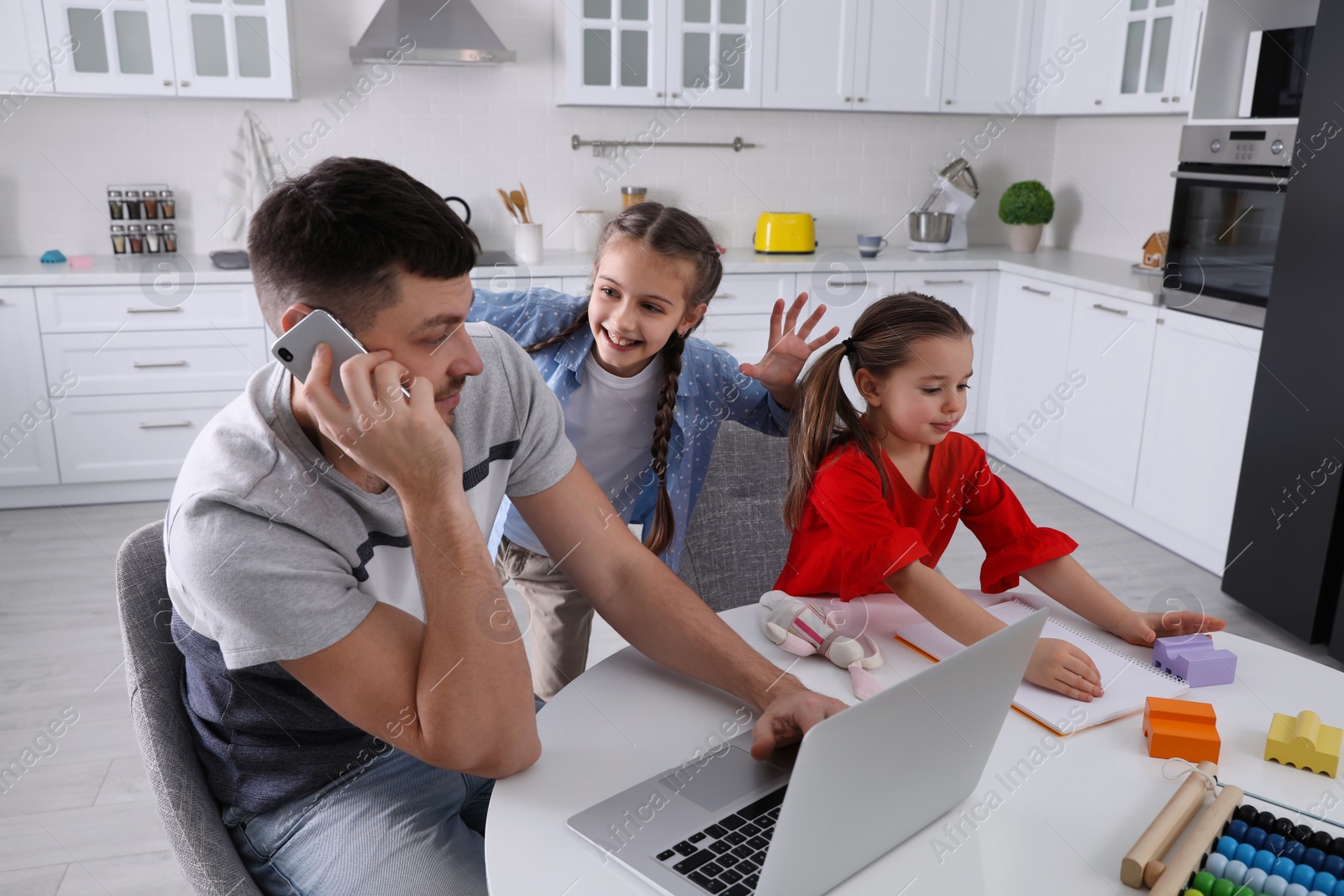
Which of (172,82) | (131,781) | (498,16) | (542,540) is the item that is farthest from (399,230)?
(498,16)

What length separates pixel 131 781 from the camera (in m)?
2.20

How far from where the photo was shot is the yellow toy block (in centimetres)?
100

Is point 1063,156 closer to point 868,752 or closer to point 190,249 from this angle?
point 190,249

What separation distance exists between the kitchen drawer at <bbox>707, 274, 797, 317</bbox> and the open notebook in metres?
2.97

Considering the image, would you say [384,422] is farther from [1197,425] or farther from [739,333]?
[739,333]

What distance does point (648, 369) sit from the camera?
1.87 metres

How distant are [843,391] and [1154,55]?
3.11 meters

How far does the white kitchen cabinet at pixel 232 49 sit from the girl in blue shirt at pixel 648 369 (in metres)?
2.45

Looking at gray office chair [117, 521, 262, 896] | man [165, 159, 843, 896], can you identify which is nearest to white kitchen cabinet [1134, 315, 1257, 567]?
man [165, 159, 843, 896]

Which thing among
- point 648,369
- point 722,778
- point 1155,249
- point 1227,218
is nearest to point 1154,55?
point 1155,249

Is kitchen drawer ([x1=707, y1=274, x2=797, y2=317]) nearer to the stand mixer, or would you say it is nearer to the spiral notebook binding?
the stand mixer

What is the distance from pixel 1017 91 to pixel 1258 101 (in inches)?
66.8

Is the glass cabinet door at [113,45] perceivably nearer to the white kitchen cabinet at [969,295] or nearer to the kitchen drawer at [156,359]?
the kitchen drawer at [156,359]

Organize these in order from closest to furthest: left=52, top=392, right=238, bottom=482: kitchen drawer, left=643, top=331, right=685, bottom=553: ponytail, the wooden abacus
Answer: the wooden abacus
left=643, top=331, right=685, bottom=553: ponytail
left=52, top=392, right=238, bottom=482: kitchen drawer
